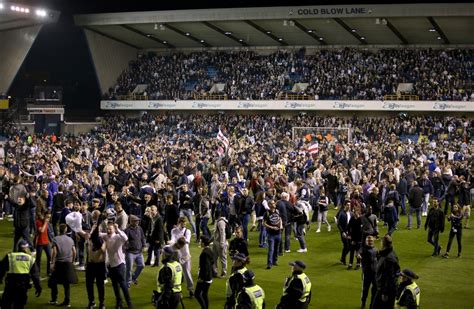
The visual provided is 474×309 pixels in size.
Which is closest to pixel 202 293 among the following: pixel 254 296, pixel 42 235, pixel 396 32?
pixel 254 296

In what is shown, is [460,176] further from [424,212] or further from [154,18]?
[154,18]

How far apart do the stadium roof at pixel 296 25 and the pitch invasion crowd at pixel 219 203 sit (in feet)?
30.8

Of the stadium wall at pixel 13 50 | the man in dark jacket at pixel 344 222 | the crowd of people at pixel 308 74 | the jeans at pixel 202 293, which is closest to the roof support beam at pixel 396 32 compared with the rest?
the crowd of people at pixel 308 74

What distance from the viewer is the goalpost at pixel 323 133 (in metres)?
40.9

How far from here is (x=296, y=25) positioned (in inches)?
1977

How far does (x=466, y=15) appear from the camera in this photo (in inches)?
1710

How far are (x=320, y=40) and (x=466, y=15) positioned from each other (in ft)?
Answer: 46.2

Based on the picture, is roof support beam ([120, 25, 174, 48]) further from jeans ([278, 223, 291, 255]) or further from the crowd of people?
jeans ([278, 223, 291, 255])

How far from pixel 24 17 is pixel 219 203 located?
3105 cm

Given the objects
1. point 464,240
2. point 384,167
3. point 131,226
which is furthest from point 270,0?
point 131,226

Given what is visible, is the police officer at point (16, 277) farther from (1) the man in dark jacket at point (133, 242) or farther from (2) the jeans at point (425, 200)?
(2) the jeans at point (425, 200)

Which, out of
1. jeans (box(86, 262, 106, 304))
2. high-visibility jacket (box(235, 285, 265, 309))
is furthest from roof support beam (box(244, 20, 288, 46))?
high-visibility jacket (box(235, 285, 265, 309))

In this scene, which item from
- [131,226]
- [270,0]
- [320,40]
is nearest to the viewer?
[131,226]

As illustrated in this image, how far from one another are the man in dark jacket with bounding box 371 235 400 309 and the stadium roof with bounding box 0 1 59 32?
1375 inches
